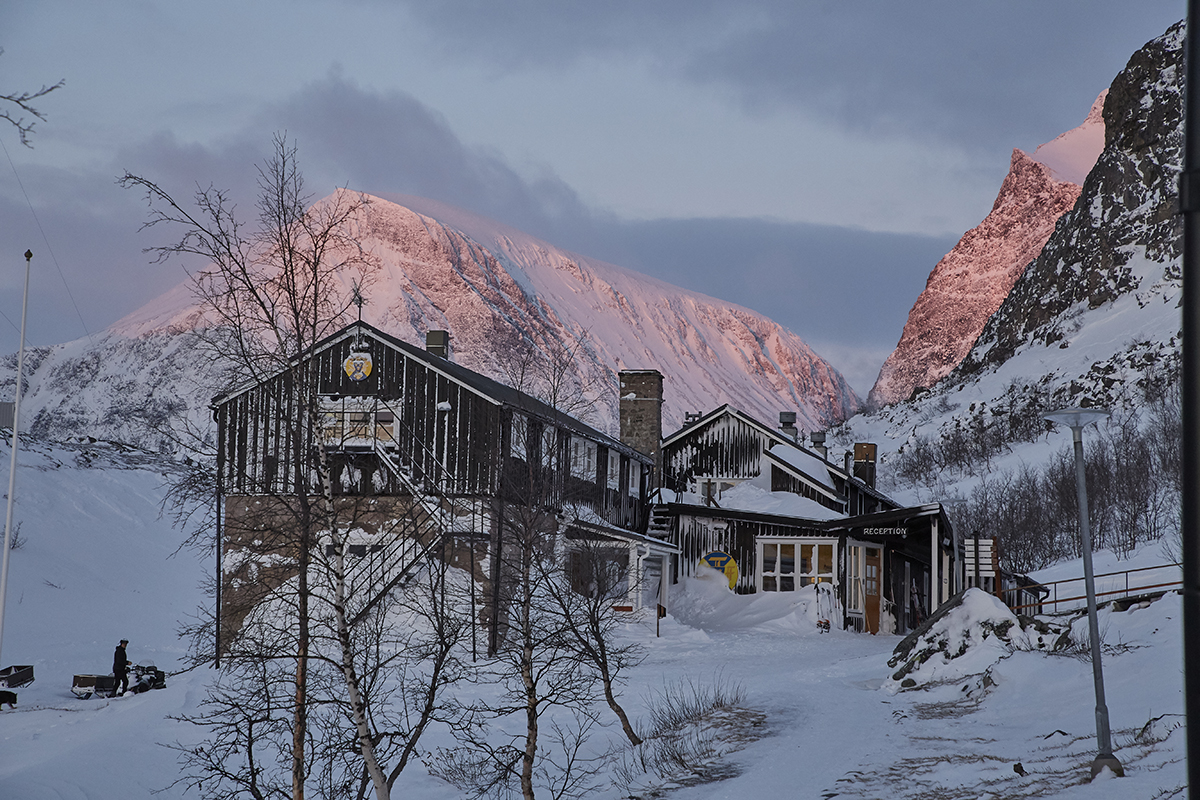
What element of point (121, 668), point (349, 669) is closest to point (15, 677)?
point (121, 668)

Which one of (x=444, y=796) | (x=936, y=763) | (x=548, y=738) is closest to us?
(x=936, y=763)

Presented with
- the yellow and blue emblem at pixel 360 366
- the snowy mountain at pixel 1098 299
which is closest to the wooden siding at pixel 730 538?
the yellow and blue emblem at pixel 360 366

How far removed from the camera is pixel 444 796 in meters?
14.4

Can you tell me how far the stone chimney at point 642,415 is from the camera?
1414 inches

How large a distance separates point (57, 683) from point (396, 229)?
7149 inches

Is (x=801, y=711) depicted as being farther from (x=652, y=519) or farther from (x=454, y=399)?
(x=652, y=519)

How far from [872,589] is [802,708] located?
59.7 feet

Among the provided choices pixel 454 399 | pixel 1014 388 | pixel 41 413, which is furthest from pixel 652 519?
pixel 41 413

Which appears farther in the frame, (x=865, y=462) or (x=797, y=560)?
(x=865, y=462)

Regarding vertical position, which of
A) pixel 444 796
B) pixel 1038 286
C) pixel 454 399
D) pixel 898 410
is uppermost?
pixel 1038 286

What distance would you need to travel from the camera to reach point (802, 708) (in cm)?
1489

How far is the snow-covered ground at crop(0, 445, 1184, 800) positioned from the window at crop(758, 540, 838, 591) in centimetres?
166

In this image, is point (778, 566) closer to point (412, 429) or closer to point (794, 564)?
point (794, 564)

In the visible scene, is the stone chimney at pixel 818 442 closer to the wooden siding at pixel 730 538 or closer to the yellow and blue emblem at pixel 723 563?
the wooden siding at pixel 730 538
